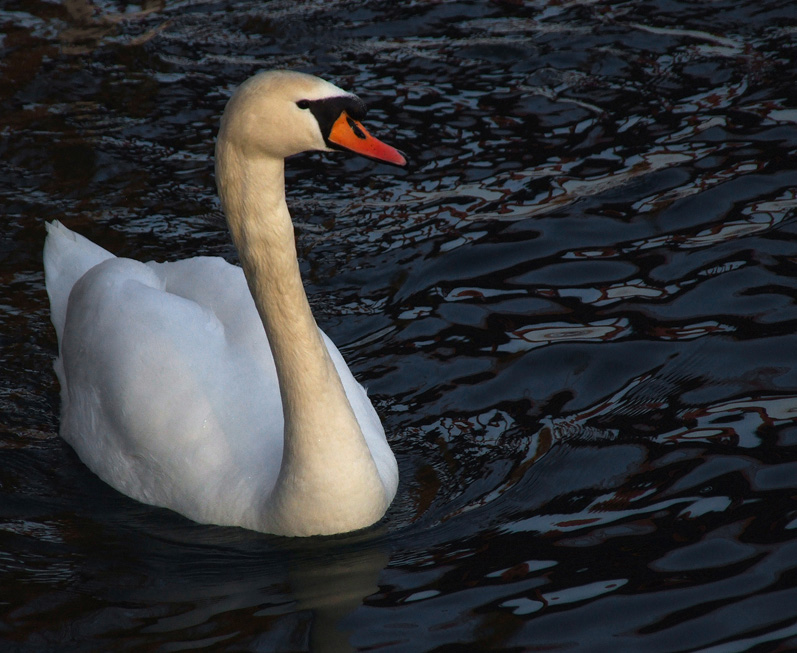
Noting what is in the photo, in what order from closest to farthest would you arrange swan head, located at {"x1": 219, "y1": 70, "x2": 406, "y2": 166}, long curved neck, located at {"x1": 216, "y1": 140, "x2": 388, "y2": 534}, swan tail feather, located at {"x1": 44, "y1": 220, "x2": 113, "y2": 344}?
swan head, located at {"x1": 219, "y1": 70, "x2": 406, "y2": 166}
long curved neck, located at {"x1": 216, "y1": 140, "x2": 388, "y2": 534}
swan tail feather, located at {"x1": 44, "y1": 220, "x2": 113, "y2": 344}

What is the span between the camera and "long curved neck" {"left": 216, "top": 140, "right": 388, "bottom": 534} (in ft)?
15.4

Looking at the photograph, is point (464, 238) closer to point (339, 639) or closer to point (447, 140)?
point (447, 140)

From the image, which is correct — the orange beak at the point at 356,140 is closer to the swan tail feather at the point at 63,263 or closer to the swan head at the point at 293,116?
the swan head at the point at 293,116

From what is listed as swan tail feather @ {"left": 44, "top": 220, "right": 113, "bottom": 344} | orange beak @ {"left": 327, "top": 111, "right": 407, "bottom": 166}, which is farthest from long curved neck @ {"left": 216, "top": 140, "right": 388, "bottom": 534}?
swan tail feather @ {"left": 44, "top": 220, "right": 113, "bottom": 344}

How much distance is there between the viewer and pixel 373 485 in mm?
5188

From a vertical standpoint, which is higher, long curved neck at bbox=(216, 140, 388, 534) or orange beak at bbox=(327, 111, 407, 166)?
orange beak at bbox=(327, 111, 407, 166)

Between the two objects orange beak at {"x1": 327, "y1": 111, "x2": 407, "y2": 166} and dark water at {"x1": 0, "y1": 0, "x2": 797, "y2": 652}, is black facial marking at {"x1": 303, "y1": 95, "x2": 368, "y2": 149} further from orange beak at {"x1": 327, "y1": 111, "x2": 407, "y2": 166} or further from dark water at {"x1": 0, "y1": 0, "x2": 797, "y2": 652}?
dark water at {"x1": 0, "y1": 0, "x2": 797, "y2": 652}

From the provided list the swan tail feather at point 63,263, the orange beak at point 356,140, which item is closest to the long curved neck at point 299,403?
the orange beak at point 356,140

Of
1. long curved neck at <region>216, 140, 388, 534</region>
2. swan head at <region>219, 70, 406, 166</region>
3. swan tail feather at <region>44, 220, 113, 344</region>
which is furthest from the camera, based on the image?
swan tail feather at <region>44, 220, 113, 344</region>

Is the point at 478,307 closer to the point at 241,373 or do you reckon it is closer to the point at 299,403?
the point at 241,373

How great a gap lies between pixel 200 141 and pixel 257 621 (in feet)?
18.2

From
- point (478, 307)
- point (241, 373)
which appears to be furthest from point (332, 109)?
point (478, 307)

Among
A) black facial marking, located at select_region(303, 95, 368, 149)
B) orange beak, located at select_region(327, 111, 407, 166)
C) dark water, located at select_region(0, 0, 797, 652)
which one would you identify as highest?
black facial marking, located at select_region(303, 95, 368, 149)

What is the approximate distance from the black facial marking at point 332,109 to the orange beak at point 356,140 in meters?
0.01
